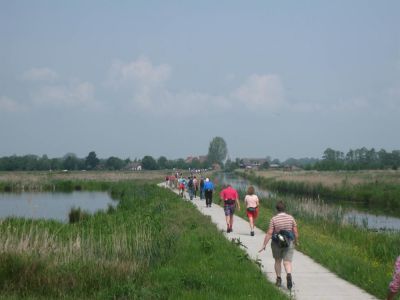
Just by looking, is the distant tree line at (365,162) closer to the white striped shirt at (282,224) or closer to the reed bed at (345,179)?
the reed bed at (345,179)

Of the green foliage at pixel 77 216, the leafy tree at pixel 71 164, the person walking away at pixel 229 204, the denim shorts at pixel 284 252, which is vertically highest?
the leafy tree at pixel 71 164

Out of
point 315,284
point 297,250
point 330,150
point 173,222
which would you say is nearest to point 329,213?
point 173,222

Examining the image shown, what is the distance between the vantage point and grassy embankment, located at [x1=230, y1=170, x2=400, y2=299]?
36.6 feet

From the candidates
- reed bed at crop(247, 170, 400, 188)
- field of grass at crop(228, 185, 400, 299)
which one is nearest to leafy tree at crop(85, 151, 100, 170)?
reed bed at crop(247, 170, 400, 188)

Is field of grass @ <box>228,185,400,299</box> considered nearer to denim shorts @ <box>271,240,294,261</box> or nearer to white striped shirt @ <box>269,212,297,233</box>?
denim shorts @ <box>271,240,294,261</box>

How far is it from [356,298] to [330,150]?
→ 18765cm

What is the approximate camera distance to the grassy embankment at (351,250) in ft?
36.6

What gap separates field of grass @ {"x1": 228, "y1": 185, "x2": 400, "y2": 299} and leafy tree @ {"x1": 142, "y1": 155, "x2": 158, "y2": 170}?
441 feet

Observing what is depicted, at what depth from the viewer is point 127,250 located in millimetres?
13711

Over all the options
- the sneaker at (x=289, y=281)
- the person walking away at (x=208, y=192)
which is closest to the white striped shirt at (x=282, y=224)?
the sneaker at (x=289, y=281)

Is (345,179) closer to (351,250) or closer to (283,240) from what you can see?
(351,250)

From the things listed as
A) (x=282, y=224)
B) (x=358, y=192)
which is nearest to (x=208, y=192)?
(x=282, y=224)

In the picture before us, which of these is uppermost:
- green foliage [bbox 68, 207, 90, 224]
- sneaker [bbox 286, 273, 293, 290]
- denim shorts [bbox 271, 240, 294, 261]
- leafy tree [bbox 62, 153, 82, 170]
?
leafy tree [bbox 62, 153, 82, 170]

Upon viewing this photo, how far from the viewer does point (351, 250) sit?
15.1 meters
